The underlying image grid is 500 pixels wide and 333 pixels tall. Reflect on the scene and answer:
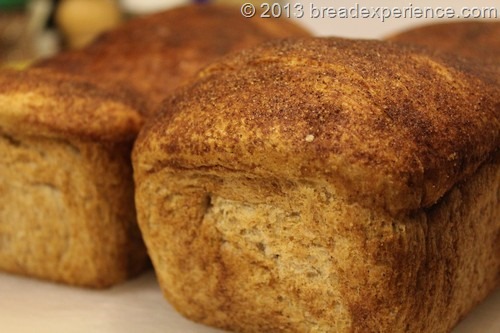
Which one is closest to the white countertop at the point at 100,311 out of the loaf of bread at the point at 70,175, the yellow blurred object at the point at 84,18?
the loaf of bread at the point at 70,175

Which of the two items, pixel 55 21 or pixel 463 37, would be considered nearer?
pixel 463 37

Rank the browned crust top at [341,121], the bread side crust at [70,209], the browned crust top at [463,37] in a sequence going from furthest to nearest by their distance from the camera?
the browned crust top at [463,37] < the bread side crust at [70,209] < the browned crust top at [341,121]

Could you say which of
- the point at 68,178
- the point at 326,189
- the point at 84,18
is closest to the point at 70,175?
the point at 68,178

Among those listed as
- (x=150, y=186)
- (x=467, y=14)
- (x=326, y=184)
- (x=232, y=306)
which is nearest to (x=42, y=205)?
(x=150, y=186)

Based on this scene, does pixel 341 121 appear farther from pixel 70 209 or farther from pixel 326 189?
pixel 70 209

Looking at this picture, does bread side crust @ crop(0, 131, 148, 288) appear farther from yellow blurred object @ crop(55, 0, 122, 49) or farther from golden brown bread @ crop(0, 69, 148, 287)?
yellow blurred object @ crop(55, 0, 122, 49)

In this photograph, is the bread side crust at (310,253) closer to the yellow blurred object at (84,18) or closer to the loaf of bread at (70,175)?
the loaf of bread at (70,175)

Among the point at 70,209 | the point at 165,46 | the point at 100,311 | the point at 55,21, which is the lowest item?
the point at 100,311
